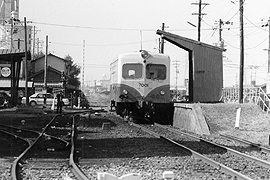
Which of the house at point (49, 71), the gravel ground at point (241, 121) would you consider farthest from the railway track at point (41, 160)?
the house at point (49, 71)

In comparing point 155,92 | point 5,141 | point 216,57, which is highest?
point 216,57

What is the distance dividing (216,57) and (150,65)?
24.9 ft

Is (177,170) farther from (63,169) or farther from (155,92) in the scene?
(155,92)

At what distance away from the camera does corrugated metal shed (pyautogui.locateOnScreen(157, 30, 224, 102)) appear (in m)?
25.8

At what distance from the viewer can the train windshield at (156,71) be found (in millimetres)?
20906

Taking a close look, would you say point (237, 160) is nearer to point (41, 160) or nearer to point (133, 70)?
point (41, 160)

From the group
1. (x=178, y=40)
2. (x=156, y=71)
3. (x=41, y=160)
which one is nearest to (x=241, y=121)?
(x=156, y=71)

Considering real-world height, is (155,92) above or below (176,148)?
above

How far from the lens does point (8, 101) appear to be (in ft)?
127

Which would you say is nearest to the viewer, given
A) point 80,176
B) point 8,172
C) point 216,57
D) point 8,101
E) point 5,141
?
point 80,176

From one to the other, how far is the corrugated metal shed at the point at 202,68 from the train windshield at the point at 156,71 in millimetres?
4912

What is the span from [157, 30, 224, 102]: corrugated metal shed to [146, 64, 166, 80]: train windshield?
4.91 metres

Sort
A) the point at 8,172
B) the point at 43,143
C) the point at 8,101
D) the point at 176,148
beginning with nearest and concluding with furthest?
1. the point at 8,172
2. the point at 176,148
3. the point at 43,143
4. the point at 8,101

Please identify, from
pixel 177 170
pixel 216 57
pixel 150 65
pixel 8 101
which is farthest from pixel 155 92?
pixel 8 101
